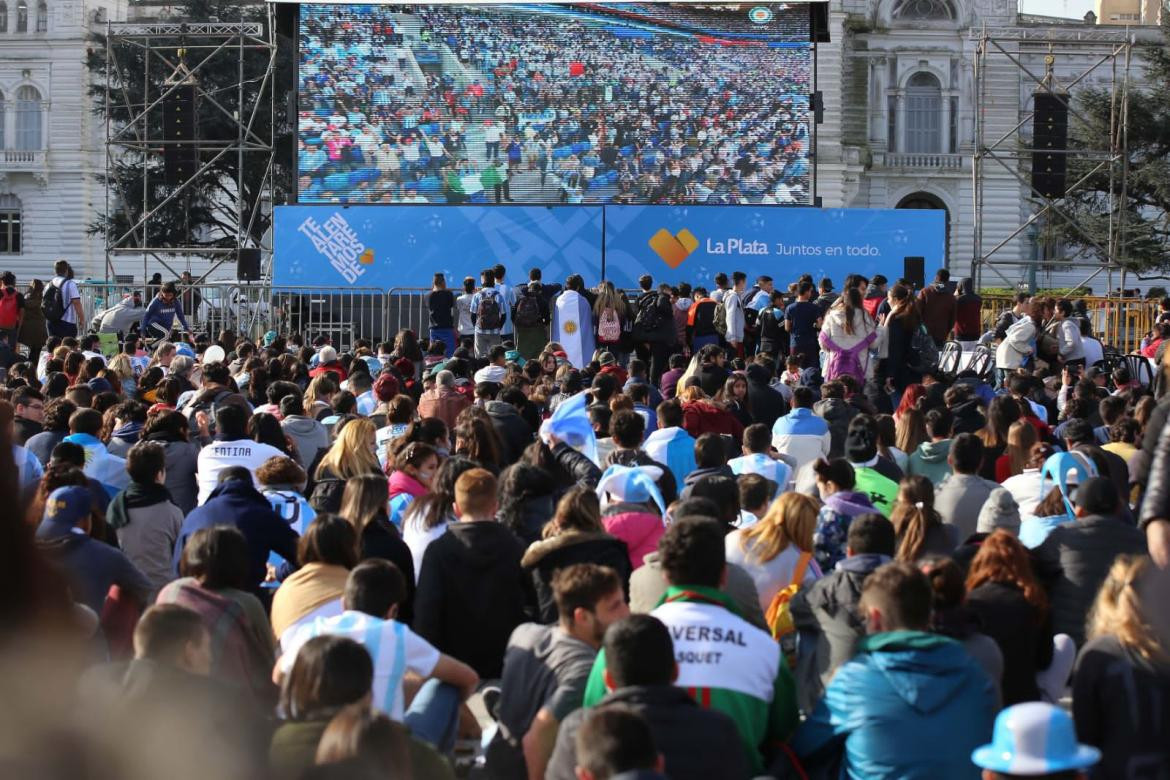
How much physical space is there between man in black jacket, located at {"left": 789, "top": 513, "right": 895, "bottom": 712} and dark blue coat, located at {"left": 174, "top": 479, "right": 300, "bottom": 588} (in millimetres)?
2384

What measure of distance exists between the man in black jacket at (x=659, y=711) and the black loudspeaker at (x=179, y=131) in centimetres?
2542

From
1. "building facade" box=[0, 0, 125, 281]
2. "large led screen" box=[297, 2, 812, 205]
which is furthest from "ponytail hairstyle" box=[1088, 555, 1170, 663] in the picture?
"building facade" box=[0, 0, 125, 281]

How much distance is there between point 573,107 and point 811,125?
3828 millimetres

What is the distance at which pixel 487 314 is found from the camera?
61.0 ft

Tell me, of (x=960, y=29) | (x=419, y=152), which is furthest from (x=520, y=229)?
(x=960, y=29)

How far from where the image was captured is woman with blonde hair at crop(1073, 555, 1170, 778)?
14.1 ft

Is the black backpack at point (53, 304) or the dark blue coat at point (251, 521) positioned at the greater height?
the black backpack at point (53, 304)

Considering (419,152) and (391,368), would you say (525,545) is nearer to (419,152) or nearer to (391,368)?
(391,368)

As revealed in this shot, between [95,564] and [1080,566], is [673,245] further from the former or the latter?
[95,564]

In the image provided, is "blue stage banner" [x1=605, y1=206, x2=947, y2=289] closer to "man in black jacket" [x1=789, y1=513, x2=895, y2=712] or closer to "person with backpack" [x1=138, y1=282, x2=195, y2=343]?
"person with backpack" [x1=138, y1=282, x2=195, y2=343]

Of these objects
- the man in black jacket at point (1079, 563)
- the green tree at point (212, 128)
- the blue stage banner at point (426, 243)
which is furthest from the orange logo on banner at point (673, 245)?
the green tree at point (212, 128)

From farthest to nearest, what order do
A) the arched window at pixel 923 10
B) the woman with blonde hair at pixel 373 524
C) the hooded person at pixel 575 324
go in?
the arched window at pixel 923 10, the hooded person at pixel 575 324, the woman with blonde hair at pixel 373 524

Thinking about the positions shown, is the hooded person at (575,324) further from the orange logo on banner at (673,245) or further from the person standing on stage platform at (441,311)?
the orange logo on banner at (673,245)

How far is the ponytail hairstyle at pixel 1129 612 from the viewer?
4391 mm
